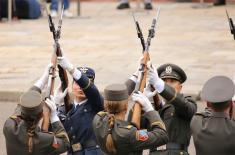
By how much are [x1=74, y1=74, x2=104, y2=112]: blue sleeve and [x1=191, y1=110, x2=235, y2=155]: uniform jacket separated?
1289mm

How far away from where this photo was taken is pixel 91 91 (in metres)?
6.97

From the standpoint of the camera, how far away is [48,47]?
57.9ft

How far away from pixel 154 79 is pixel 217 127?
83 cm

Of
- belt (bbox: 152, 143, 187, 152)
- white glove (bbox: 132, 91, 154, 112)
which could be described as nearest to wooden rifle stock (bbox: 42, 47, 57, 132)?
white glove (bbox: 132, 91, 154, 112)

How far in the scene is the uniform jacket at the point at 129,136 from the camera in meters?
5.91

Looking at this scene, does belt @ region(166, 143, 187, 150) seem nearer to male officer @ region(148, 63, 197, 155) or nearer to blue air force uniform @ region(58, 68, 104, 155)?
male officer @ region(148, 63, 197, 155)

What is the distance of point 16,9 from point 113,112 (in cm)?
1657

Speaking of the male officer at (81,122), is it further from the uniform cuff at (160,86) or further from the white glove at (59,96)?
the uniform cuff at (160,86)

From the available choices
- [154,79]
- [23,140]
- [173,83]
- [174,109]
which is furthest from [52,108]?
[173,83]

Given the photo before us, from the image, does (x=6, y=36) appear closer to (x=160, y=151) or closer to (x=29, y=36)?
Result: (x=29, y=36)

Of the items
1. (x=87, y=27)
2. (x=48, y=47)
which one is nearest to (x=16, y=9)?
(x=87, y=27)

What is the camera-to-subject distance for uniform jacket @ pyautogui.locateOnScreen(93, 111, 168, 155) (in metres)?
5.91

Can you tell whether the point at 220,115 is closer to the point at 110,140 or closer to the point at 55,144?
the point at 110,140

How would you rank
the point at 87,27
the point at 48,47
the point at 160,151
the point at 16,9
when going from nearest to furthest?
the point at 160,151 < the point at 48,47 < the point at 87,27 < the point at 16,9
